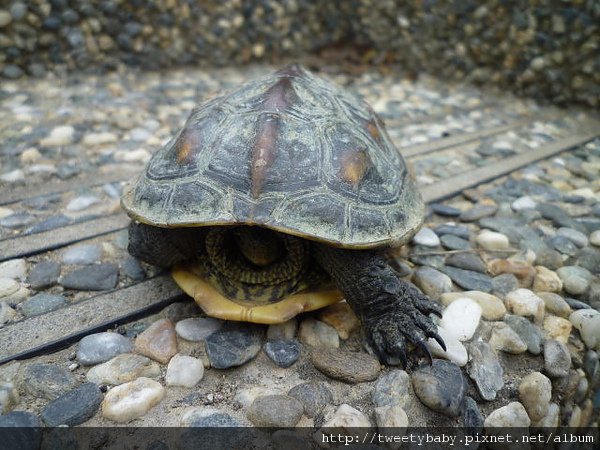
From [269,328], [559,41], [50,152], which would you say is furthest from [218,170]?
[559,41]

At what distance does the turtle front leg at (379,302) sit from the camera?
131cm

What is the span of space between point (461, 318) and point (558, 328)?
331 millimetres

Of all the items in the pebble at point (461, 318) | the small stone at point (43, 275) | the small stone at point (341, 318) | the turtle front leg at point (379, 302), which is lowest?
the small stone at point (43, 275)

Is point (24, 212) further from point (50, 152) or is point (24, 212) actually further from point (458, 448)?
point (458, 448)

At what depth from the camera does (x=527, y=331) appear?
4.74 ft

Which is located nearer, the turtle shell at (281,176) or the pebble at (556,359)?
the turtle shell at (281,176)

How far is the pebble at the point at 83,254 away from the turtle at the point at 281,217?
0.28 meters

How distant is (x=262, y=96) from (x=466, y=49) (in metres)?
3.05

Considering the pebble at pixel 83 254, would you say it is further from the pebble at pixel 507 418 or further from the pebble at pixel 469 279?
the pebble at pixel 507 418

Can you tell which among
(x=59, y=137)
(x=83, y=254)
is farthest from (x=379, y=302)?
(x=59, y=137)

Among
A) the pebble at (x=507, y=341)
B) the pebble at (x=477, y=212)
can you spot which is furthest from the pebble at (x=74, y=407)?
the pebble at (x=477, y=212)

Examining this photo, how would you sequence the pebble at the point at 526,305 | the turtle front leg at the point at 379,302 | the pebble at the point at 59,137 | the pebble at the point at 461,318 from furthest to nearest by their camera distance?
the pebble at the point at 59,137 → the pebble at the point at 526,305 → the pebble at the point at 461,318 → the turtle front leg at the point at 379,302

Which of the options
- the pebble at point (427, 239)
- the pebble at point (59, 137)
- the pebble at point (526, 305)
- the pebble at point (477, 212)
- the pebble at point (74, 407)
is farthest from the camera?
the pebble at point (59, 137)

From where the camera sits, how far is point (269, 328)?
1.41 m
